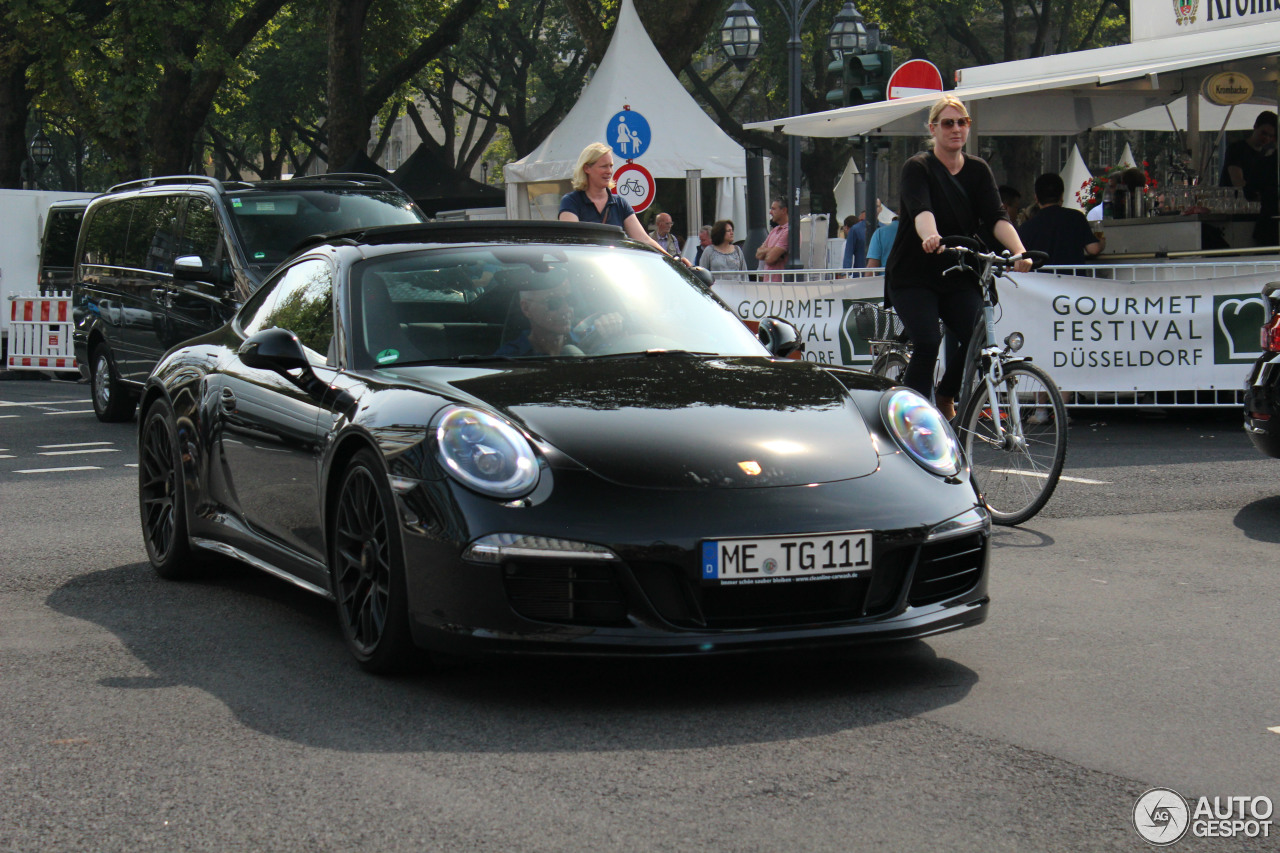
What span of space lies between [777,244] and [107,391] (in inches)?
343

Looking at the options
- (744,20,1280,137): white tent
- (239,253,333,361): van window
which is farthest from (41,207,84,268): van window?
(239,253,333,361): van window

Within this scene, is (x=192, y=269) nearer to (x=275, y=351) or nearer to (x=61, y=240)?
(x=275, y=351)

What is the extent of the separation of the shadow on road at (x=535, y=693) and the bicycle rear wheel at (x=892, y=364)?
345 cm

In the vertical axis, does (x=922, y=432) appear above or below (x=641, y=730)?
above

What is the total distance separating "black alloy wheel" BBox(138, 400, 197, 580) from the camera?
21.6 ft

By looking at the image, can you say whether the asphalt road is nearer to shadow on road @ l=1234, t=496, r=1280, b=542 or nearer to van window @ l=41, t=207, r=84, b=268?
shadow on road @ l=1234, t=496, r=1280, b=542

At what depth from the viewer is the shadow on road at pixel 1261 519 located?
289 inches

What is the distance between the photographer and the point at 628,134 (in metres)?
17.4

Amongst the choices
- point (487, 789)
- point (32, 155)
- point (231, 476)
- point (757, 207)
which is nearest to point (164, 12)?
point (757, 207)

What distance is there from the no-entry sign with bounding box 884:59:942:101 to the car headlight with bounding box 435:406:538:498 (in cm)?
1305

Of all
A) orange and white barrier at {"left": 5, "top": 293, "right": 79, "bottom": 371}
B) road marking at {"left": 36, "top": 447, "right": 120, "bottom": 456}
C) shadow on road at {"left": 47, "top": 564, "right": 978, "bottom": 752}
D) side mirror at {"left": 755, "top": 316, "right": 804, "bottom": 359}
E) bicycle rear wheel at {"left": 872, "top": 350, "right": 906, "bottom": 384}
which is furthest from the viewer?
orange and white barrier at {"left": 5, "top": 293, "right": 79, "bottom": 371}

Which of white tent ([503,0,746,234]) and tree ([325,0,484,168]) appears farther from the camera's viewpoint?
tree ([325,0,484,168])

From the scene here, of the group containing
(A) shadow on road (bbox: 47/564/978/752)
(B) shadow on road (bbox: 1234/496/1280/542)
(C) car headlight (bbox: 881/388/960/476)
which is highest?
(C) car headlight (bbox: 881/388/960/476)

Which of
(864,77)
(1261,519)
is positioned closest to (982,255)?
(1261,519)
